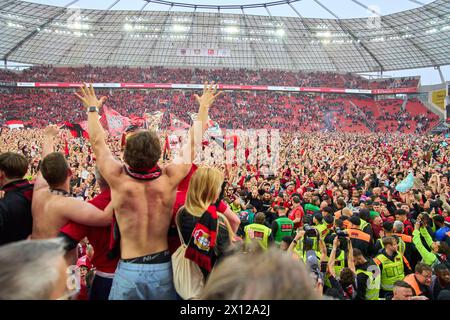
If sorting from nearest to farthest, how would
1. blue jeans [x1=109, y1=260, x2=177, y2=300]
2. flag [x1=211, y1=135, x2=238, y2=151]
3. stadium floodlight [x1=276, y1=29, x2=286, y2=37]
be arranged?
blue jeans [x1=109, y1=260, x2=177, y2=300] → flag [x1=211, y1=135, x2=238, y2=151] → stadium floodlight [x1=276, y1=29, x2=286, y2=37]

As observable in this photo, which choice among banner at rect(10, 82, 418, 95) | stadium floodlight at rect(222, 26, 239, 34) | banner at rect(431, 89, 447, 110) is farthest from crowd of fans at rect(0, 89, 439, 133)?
stadium floodlight at rect(222, 26, 239, 34)

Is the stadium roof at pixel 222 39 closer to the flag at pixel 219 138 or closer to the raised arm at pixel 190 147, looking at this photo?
the flag at pixel 219 138

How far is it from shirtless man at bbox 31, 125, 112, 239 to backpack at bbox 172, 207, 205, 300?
0.58 m

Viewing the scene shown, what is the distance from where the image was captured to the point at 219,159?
12.8 meters

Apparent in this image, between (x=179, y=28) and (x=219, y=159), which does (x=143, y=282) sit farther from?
Answer: (x=179, y=28)

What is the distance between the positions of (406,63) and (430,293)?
5358 centimetres

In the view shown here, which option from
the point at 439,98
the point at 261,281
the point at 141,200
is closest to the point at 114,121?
the point at 141,200

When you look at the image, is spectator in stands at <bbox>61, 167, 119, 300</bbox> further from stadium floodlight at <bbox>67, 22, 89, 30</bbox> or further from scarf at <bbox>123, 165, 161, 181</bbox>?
stadium floodlight at <bbox>67, 22, 89, 30</bbox>

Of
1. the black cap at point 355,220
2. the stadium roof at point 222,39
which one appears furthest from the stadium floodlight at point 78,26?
the black cap at point 355,220

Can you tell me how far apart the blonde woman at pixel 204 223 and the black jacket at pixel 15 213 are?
126cm

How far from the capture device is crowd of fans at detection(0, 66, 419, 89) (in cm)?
4819

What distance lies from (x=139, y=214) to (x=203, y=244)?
0.50 metres

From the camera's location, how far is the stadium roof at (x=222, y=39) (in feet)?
A: 135
